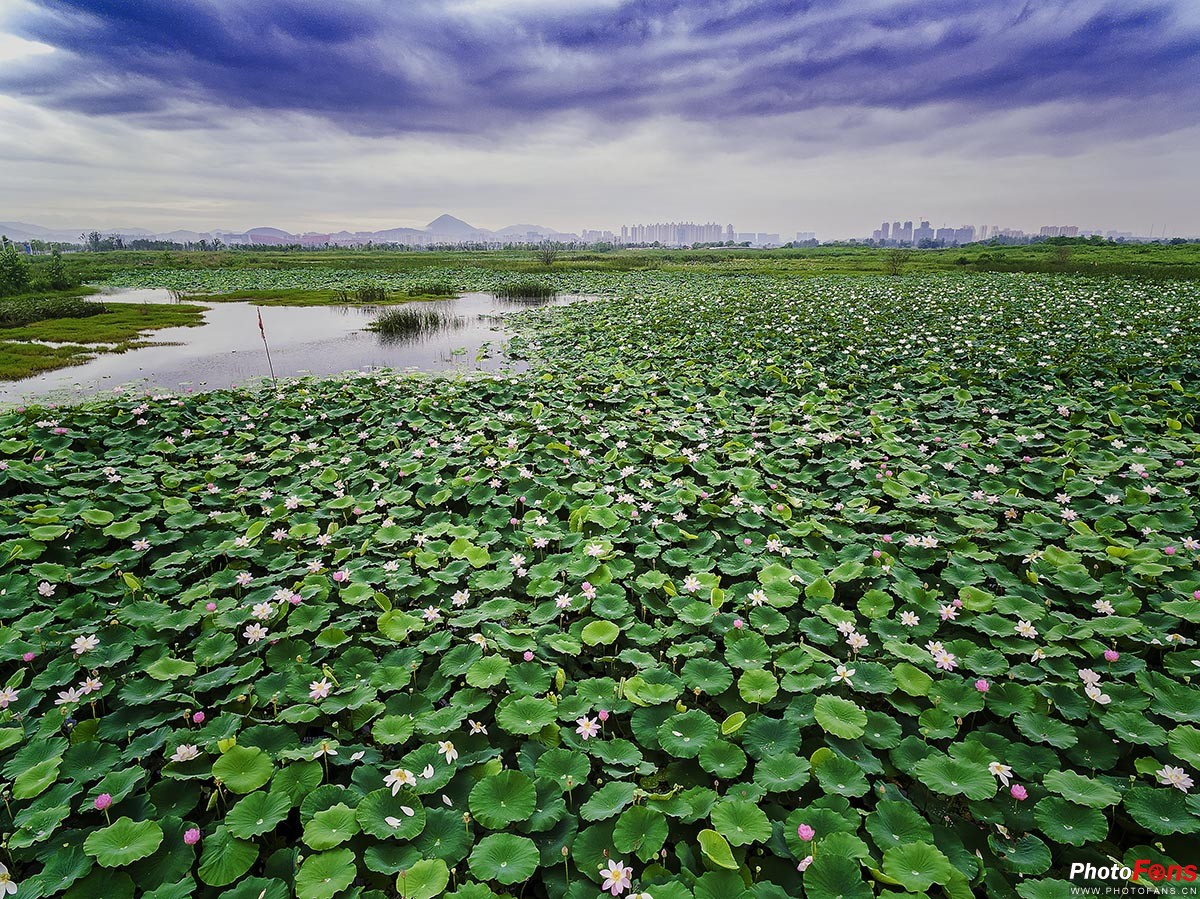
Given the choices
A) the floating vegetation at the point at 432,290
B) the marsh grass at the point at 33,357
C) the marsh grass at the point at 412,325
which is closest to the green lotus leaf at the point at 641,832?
the marsh grass at the point at 412,325

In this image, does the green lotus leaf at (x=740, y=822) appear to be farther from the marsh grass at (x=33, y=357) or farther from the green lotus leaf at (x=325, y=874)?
the marsh grass at (x=33, y=357)

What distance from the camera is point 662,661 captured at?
9.95 ft

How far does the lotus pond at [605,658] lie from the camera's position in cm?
200

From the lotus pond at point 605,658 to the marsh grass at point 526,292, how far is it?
66.7 feet

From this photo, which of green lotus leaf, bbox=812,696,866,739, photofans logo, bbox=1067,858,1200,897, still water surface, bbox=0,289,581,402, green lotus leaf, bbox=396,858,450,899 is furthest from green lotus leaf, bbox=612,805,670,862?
still water surface, bbox=0,289,581,402

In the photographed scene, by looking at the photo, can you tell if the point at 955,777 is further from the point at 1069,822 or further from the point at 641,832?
the point at 641,832

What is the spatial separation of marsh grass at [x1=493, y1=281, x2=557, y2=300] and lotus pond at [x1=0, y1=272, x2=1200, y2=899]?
20.3 metres

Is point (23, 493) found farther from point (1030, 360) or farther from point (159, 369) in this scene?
point (1030, 360)

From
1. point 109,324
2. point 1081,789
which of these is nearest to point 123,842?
point 1081,789

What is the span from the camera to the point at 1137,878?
187 centimetres

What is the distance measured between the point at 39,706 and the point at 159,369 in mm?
11902

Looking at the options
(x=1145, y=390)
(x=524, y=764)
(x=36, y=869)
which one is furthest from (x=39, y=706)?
(x=1145, y=390)

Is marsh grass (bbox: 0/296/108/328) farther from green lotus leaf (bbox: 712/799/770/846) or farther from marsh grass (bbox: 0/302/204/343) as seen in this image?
green lotus leaf (bbox: 712/799/770/846)

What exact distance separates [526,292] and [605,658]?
2508 centimetres
